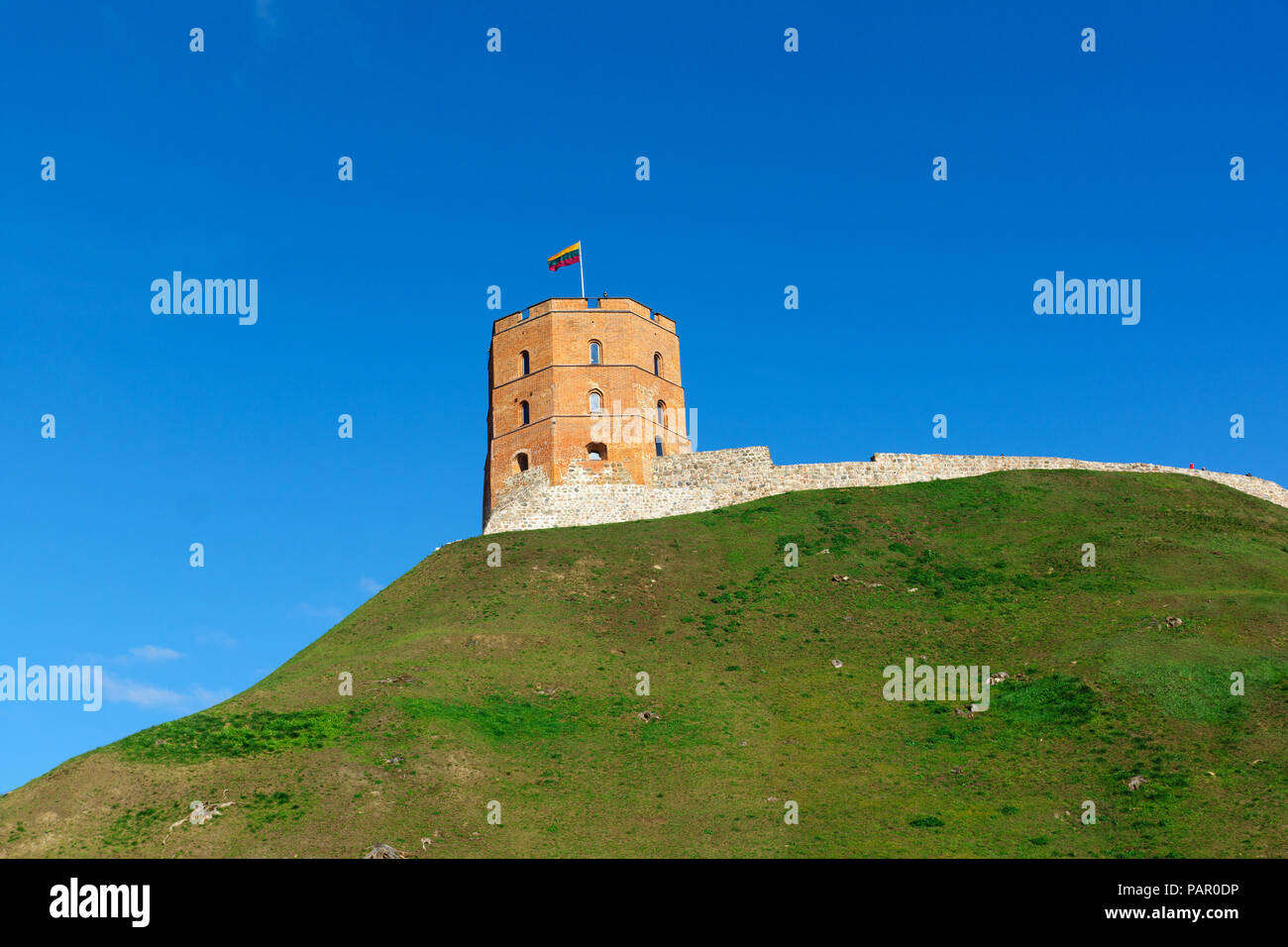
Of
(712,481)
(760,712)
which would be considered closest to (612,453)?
(712,481)

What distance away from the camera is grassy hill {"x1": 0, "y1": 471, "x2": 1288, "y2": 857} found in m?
34.1

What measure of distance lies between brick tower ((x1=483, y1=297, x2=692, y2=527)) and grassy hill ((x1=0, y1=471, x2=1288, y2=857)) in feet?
24.6

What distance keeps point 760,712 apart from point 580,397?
2932 cm

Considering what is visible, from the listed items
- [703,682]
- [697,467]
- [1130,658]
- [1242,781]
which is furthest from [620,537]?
[1242,781]

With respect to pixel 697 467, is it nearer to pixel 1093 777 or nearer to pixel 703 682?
pixel 703 682

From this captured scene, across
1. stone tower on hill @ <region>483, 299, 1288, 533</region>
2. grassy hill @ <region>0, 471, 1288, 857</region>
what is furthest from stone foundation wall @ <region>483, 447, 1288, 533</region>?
grassy hill @ <region>0, 471, 1288, 857</region>

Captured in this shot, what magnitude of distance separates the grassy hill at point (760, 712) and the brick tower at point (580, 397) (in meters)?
7.49

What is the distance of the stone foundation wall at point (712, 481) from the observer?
66375 millimetres

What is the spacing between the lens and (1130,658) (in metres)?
42.8

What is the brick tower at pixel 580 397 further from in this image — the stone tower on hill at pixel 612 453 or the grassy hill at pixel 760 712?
the grassy hill at pixel 760 712

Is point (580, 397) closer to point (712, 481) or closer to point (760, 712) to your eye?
point (712, 481)

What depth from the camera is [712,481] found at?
68.5m
